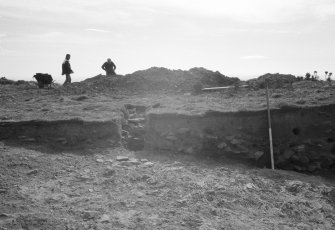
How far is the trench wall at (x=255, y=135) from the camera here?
6930 mm

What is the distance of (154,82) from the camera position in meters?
13.0

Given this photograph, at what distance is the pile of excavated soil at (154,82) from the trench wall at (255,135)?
450 cm

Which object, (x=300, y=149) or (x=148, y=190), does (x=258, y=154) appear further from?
(x=148, y=190)

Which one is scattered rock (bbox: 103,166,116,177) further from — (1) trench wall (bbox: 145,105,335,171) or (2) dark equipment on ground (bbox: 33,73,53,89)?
(2) dark equipment on ground (bbox: 33,73,53,89)

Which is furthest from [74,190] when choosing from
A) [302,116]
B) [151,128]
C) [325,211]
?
[302,116]

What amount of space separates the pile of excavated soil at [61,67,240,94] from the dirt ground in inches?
174

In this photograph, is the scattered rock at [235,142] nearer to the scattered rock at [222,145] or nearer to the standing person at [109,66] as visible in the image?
the scattered rock at [222,145]

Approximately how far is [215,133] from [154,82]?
6.12m

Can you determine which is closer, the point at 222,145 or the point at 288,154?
the point at 288,154

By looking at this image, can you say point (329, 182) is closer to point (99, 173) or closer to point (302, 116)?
point (302, 116)

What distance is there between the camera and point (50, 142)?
714 cm

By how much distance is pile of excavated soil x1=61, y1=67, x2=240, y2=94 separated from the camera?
1243 centimetres

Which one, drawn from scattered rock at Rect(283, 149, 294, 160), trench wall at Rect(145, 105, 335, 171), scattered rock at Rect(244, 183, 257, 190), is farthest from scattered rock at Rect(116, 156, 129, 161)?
scattered rock at Rect(283, 149, 294, 160)

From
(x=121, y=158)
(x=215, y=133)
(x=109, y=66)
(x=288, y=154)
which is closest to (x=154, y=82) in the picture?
(x=109, y=66)
